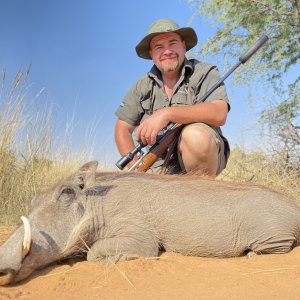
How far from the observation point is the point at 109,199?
11.7 feet

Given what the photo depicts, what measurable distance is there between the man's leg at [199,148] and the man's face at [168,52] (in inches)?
30.9

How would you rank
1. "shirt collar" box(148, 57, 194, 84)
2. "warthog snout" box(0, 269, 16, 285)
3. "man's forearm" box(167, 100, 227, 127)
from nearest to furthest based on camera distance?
"warthog snout" box(0, 269, 16, 285) → "man's forearm" box(167, 100, 227, 127) → "shirt collar" box(148, 57, 194, 84)

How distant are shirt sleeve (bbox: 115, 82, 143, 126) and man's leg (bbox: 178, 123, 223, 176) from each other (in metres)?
0.94

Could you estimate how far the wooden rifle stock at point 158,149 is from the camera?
4.78 m

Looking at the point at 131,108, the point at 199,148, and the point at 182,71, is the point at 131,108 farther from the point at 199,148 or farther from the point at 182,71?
the point at 199,148

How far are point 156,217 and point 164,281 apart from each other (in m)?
0.75

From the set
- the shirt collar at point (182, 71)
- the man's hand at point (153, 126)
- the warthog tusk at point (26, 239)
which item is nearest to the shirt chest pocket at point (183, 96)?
the shirt collar at point (182, 71)

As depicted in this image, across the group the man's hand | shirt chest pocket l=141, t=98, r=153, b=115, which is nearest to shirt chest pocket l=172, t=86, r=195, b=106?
shirt chest pocket l=141, t=98, r=153, b=115

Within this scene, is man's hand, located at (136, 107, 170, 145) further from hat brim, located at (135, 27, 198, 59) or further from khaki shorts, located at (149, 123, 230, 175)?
hat brim, located at (135, 27, 198, 59)

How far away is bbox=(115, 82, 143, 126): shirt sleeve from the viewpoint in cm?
560

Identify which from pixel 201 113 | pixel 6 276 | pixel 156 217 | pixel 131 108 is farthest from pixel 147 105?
pixel 6 276

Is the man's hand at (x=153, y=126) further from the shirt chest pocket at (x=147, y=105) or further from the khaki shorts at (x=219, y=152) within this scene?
the shirt chest pocket at (x=147, y=105)

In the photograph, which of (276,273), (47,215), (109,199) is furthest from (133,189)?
(276,273)

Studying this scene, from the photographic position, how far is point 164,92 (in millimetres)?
5395
